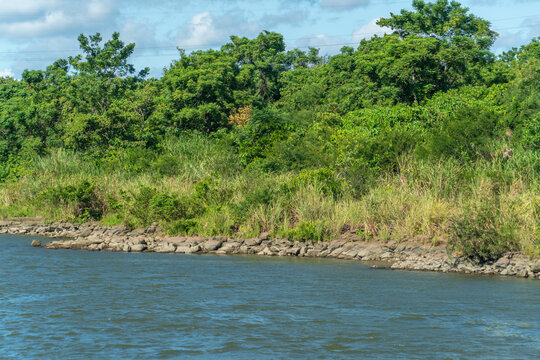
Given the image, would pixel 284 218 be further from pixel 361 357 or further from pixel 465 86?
pixel 465 86

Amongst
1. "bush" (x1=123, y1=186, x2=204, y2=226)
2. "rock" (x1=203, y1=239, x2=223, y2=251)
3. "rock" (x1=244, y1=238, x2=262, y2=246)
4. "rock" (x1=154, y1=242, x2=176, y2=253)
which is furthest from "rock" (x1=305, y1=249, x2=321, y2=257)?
"bush" (x1=123, y1=186, x2=204, y2=226)

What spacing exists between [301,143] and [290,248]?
10190 millimetres

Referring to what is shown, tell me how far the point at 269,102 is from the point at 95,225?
829 inches

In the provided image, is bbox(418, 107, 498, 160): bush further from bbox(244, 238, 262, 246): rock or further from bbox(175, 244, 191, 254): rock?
bbox(175, 244, 191, 254): rock

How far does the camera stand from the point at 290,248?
23.1 m

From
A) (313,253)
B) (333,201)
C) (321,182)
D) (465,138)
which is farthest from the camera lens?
(465,138)

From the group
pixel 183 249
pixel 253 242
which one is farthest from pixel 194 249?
pixel 253 242

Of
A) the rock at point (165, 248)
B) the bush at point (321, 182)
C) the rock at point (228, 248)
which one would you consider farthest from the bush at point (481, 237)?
the rock at point (165, 248)

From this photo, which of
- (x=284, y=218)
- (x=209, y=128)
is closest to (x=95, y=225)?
(x=284, y=218)

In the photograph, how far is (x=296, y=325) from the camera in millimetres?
13703

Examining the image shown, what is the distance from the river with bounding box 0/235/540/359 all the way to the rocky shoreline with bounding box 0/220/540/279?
27.1 inches

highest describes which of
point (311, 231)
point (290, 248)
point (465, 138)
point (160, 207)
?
point (465, 138)

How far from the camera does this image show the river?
39.5 ft

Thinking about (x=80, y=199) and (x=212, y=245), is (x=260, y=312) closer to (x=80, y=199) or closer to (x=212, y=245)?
(x=212, y=245)
